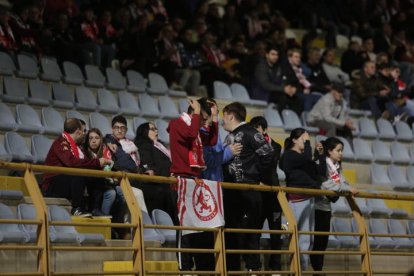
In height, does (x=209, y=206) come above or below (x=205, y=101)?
below

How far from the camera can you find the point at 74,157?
9812mm

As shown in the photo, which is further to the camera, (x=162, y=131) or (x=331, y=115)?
(x=331, y=115)

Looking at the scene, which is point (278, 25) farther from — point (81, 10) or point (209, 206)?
point (209, 206)

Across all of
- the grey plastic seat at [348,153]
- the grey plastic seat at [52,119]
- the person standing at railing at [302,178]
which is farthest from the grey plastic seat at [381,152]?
the grey plastic seat at [52,119]

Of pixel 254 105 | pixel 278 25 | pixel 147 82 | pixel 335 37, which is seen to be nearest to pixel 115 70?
pixel 147 82

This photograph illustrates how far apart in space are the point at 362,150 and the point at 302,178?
484cm

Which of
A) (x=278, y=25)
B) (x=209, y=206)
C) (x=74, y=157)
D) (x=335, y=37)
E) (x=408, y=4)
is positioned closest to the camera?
(x=209, y=206)

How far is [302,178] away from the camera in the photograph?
1092 centimetres

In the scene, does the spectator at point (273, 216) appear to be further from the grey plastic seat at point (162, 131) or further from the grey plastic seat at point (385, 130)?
the grey plastic seat at point (385, 130)

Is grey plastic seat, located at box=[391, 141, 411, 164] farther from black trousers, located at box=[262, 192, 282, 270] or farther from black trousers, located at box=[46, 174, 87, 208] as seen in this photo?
black trousers, located at box=[46, 174, 87, 208]

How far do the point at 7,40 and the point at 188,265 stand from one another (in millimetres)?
5862

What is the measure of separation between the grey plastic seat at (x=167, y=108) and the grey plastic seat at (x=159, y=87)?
0.28m

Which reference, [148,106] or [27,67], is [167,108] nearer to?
[148,106]

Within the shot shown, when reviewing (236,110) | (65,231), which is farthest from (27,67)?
(65,231)
